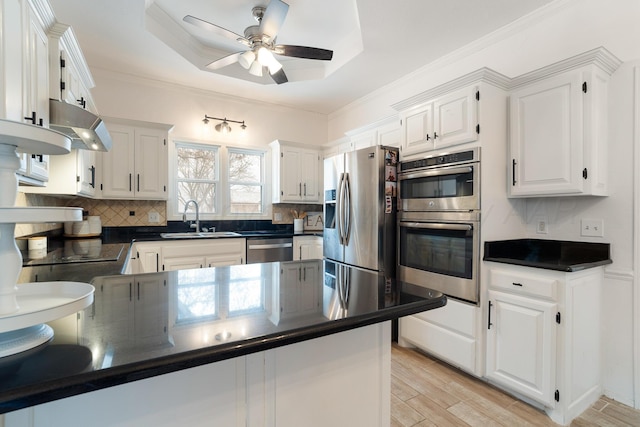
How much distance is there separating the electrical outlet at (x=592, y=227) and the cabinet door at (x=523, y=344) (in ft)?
2.27

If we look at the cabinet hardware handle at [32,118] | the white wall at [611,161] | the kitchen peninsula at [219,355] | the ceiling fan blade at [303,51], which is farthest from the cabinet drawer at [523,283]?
the cabinet hardware handle at [32,118]

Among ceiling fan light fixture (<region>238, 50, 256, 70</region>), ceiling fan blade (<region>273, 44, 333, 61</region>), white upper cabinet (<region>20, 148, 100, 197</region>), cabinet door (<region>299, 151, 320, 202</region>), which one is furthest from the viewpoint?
cabinet door (<region>299, 151, 320, 202</region>)

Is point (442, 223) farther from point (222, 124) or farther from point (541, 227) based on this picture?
point (222, 124)

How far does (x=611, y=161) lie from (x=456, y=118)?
103 cm

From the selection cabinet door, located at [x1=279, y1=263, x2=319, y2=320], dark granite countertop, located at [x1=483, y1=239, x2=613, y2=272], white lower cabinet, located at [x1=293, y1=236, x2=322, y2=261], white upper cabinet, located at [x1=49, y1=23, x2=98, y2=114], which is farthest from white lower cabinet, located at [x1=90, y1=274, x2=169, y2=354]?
white lower cabinet, located at [x1=293, y1=236, x2=322, y2=261]

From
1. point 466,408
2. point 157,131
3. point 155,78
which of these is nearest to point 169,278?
point 466,408

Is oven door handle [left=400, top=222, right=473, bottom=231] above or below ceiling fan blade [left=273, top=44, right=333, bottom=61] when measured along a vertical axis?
below

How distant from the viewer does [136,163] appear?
3422mm

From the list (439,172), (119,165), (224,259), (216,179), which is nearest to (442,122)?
(439,172)

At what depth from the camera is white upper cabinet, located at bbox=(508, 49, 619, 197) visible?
1968 millimetres

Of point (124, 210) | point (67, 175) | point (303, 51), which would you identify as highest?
point (303, 51)

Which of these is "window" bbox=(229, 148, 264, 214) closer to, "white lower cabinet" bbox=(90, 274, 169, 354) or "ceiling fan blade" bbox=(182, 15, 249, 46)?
"ceiling fan blade" bbox=(182, 15, 249, 46)

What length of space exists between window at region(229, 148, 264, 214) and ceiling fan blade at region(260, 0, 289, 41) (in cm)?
221

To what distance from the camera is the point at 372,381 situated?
42.0 inches
